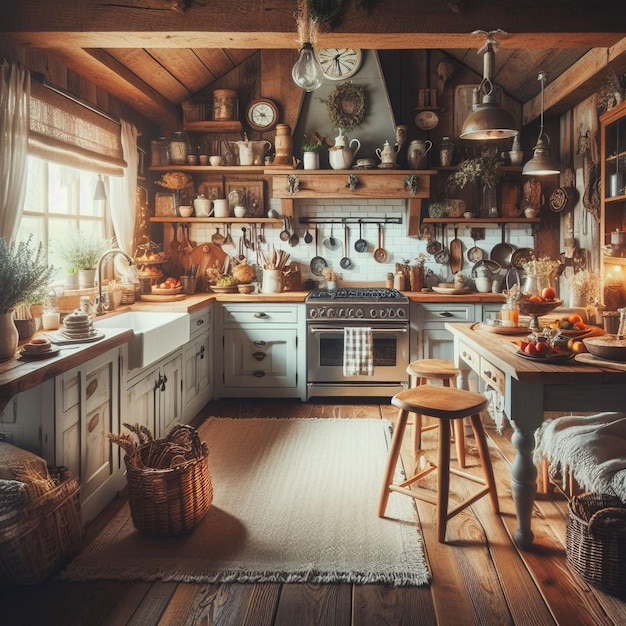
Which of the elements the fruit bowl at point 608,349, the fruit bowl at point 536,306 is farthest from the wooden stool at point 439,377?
the fruit bowl at point 608,349

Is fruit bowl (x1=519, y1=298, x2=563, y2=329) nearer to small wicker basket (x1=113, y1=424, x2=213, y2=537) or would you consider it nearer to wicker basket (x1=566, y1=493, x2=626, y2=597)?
wicker basket (x1=566, y1=493, x2=626, y2=597)

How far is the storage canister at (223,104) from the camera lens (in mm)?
5457

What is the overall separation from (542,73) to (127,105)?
3509mm

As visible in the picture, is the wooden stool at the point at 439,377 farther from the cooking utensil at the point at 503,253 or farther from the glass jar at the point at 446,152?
the glass jar at the point at 446,152

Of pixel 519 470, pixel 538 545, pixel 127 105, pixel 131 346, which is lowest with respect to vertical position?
pixel 538 545

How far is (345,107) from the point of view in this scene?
17.9ft

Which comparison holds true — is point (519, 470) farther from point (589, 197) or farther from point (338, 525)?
point (589, 197)

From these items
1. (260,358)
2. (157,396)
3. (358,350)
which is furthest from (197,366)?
(358,350)

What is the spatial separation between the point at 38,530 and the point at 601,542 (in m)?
2.21

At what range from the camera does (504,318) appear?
11.1 feet

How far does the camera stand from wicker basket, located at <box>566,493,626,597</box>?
2234 mm

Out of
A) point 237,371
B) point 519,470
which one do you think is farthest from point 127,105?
point 519,470

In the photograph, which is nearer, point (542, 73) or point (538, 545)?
point (538, 545)

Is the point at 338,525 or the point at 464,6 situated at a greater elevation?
the point at 464,6
